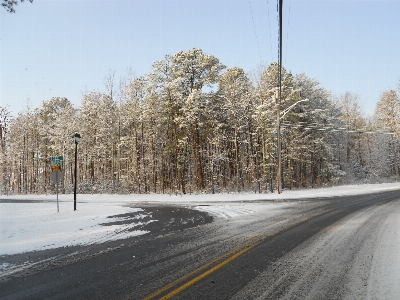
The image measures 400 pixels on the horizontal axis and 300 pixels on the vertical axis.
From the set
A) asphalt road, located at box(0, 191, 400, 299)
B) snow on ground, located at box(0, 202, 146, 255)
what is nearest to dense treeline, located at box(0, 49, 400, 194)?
snow on ground, located at box(0, 202, 146, 255)

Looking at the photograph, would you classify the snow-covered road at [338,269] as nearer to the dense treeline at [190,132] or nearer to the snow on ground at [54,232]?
the snow on ground at [54,232]

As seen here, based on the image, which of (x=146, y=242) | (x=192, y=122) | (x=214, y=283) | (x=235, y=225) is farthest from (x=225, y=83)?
(x=214, y=283)

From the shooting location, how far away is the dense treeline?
32.2m

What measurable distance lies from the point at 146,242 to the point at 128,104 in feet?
104

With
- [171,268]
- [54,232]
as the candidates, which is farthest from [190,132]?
[171,268]

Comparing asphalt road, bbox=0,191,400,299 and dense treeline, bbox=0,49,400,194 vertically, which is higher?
dense treeline, bbox=0,49,400,194

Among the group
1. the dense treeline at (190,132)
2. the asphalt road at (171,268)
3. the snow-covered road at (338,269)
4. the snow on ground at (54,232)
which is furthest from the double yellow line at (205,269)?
the dense treeline at (190,132)

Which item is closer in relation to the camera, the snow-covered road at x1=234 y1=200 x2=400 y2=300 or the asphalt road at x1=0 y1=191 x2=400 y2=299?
the snow-covered road at x1=234 y1=200 x2=400 y2=300

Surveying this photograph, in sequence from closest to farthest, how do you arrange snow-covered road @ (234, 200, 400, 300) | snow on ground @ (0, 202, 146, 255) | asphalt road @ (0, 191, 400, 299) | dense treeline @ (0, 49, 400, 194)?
snow-covered road @ (234, 200, 400, 300) < asphalt road @ (0, 191, 400, 299) < snow on ground @ (0, 202, 146, 255) < dense treeline @ (0, 49, 400, 194)

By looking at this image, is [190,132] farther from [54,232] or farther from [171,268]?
[171,268]

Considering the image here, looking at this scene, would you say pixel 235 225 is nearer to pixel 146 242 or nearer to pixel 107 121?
pixel 146 242

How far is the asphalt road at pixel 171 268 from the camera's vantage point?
4.59 m

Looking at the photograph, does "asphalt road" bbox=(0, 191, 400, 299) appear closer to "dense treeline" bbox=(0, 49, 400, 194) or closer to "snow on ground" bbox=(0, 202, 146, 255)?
"snow on ground" bbox=(0, 202, 146, 255)

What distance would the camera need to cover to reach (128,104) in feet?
125
